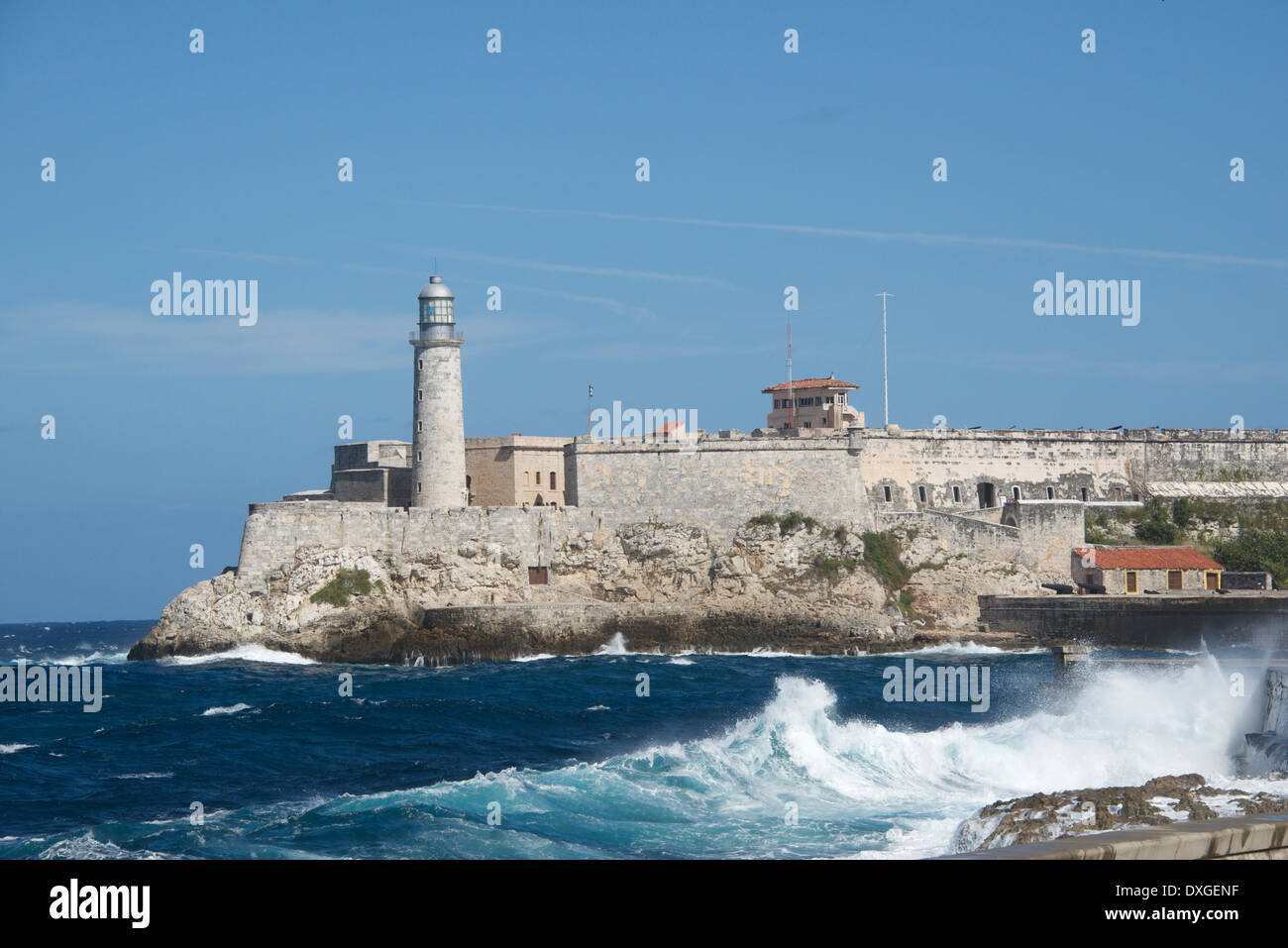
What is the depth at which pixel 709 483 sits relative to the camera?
40688mm

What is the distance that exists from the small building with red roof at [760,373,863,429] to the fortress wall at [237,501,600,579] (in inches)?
579

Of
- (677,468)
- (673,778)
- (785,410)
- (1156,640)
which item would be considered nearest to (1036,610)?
(1156,640)

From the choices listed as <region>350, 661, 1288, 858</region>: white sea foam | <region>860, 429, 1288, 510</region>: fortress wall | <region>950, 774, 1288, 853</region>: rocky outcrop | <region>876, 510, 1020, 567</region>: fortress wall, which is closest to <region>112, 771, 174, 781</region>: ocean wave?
<region>350, 661, 1288, 858</region>: white sea foam

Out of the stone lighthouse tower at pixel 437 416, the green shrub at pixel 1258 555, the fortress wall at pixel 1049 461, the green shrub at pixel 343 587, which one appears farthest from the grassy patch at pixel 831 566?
the green shrub at pixel 343 587

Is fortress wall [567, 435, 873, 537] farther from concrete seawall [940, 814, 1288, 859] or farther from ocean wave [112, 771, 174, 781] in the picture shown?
concrete seawall [940, 814, 1288, 859]

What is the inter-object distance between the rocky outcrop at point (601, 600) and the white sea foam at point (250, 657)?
23 cm

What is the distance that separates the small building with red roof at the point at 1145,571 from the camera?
131 feet

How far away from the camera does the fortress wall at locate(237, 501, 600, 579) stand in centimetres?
3681

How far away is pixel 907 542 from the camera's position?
4097cm

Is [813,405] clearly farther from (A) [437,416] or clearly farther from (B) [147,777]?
(B) [147,777]

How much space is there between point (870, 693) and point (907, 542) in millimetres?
13797

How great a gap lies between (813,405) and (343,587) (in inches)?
866

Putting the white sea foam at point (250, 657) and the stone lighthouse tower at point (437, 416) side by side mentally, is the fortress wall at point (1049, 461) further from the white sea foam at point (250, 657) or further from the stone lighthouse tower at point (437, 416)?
the white sea foam at point (250, 657)

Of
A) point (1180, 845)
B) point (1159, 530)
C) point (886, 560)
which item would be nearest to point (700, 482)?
point (886, 560)
